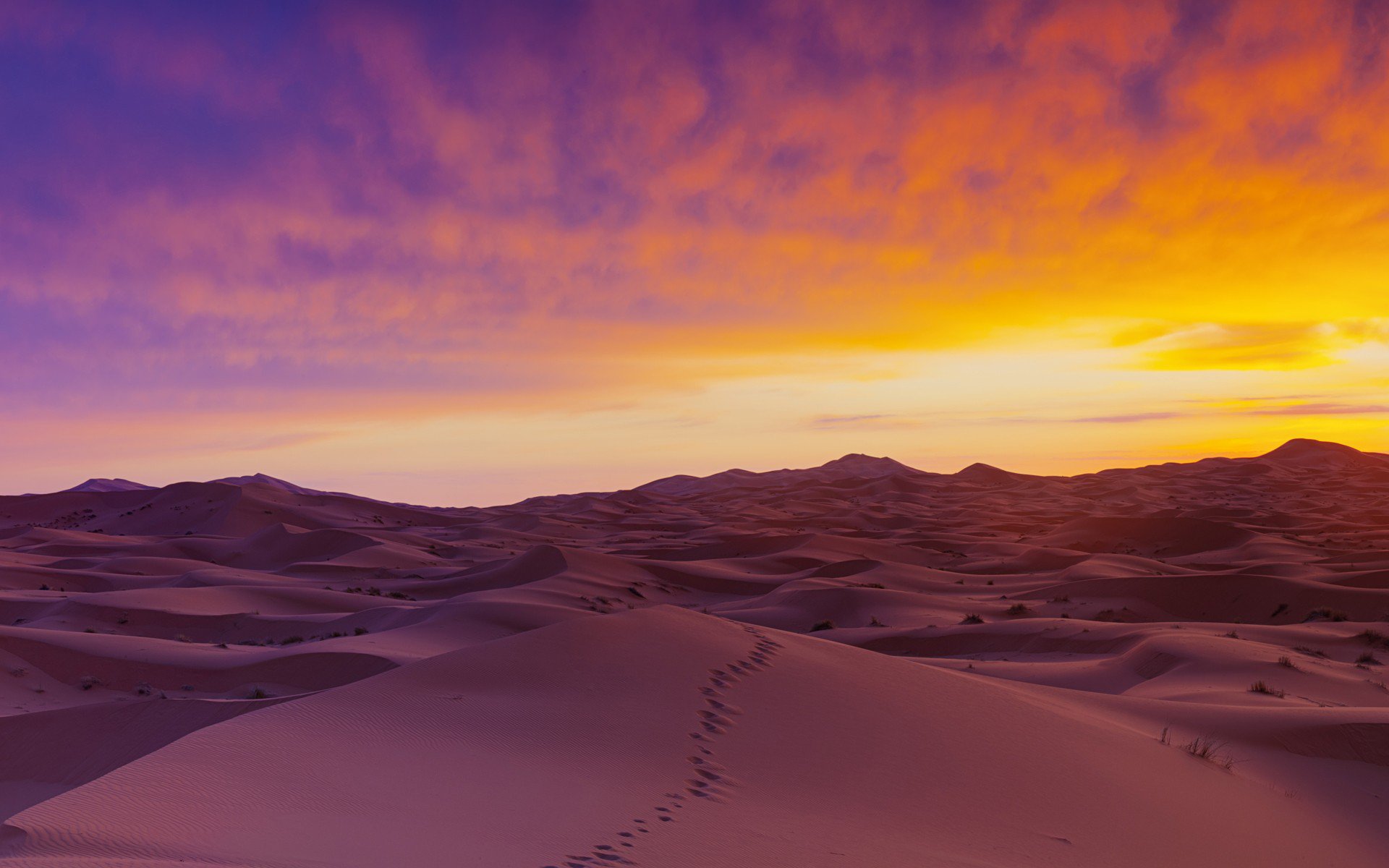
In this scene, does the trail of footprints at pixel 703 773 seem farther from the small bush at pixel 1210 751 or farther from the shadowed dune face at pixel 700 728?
the small bush at pixel 1210 751

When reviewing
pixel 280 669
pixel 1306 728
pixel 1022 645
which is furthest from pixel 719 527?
pixel 1306 728

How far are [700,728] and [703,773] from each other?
82 cm

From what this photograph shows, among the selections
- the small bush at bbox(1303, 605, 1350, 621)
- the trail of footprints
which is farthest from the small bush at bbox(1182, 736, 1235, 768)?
the small bush at bbox(1303, 605, 1350, 621)

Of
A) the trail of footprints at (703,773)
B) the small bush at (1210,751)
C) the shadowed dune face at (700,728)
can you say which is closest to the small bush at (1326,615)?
the shadowed dune face at (700,728)

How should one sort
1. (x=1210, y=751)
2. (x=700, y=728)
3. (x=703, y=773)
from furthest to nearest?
(x=1210, y=751)
(x=700, y=728)
(x=703, y=773)

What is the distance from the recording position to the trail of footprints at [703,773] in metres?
4.72

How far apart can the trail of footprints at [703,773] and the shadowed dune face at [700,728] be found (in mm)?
31

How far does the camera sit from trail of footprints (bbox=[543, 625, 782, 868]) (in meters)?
4.72

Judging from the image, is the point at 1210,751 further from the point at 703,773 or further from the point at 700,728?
the point at 703,773

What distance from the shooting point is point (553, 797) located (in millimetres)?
5672

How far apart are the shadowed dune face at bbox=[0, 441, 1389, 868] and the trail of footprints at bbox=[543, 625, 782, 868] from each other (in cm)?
3

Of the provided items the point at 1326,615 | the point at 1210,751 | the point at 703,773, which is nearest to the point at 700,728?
the point at 703,773

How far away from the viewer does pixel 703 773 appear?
632 cm

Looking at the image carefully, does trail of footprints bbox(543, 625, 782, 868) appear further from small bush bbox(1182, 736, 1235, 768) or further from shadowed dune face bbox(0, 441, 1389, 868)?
small bush bbox(1182, 736, 1235, 768)
